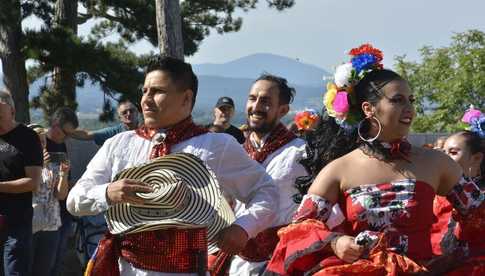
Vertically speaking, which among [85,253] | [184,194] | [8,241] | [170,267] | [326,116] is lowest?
[85,253]

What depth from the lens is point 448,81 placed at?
82.2 ft

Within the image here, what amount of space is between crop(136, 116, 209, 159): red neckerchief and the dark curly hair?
0.56m

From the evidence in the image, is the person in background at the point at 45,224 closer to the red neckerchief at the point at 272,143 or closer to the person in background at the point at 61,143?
the person in background at the point at 61,143

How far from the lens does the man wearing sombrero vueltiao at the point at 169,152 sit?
149 inches

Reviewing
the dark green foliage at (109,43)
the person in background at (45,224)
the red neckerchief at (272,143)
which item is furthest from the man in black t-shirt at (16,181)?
the dark green foliage at (109,43)

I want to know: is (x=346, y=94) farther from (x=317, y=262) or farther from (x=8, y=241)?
(x=8, y=241)

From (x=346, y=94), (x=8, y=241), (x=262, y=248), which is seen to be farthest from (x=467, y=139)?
(x=8, y=241)

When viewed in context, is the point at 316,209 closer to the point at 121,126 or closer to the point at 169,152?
the point at 169,152

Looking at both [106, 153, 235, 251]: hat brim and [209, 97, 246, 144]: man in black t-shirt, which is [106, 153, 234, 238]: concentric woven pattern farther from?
[209, 97, 246, 144]: man in black t-shirt

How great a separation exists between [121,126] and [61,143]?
0.71 meters

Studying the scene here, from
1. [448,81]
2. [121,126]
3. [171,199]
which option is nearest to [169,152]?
[171,199]

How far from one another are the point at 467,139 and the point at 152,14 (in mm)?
9540

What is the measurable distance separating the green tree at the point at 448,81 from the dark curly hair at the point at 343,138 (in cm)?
1989

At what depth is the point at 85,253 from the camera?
818 centimetres
